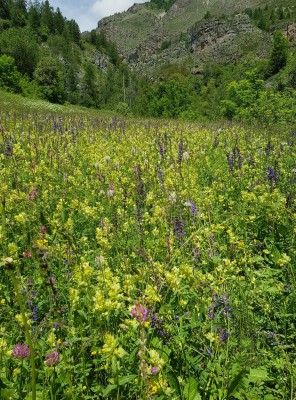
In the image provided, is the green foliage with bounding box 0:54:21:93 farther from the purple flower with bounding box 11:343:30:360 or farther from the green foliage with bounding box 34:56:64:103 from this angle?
the purple flower with bounding box 11:343:30:360

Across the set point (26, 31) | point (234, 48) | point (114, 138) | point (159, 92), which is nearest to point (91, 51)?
point (26, 31)

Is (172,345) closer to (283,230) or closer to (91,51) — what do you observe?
(283,230)

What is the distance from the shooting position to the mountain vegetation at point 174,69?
2583 centimetres

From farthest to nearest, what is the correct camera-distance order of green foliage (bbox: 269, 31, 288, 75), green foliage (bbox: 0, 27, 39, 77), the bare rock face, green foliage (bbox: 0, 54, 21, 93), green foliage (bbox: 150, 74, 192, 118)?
the bare rock face < green foliage (bbox: 0, 27, 39, 77) < green foliage (bbox: 269, 31, 288, 75) < green foliage (bbox: 0, 54, 21, 93) < green foliage (bbox: 150, 74, 192, 118)

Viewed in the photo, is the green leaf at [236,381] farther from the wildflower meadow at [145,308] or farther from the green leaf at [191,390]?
the green leaf at [191,390]

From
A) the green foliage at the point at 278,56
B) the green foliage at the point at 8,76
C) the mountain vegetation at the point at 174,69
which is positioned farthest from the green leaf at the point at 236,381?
the green foliage at the point at 278,56

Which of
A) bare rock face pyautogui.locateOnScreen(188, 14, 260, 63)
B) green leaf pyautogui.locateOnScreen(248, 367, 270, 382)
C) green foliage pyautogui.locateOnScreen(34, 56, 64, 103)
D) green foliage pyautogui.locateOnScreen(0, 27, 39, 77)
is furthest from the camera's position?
bare rock face pyautogui.locateOnScreen(188, 14, 260, 63)

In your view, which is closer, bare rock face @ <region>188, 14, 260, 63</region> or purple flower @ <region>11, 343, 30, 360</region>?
purple flower @ <region>11, 343, 30, 360</region>

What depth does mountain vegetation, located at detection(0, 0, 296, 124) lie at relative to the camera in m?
25.8

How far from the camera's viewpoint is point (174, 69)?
9769cm

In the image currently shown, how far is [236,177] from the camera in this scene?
4.89m

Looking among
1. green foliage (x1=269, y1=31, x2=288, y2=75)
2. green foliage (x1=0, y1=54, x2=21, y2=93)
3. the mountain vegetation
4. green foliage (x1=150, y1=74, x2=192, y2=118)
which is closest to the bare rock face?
the mountain vegetation

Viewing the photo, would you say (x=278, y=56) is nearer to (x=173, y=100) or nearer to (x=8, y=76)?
(x=173, y=100)

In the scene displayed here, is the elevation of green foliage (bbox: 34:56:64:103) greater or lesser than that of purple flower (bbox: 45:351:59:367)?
greater
